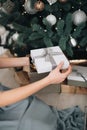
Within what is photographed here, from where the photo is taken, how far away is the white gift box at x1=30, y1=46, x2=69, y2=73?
1.29 metres

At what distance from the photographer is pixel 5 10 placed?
6.40 feet

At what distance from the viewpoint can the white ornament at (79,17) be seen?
1.76 meters

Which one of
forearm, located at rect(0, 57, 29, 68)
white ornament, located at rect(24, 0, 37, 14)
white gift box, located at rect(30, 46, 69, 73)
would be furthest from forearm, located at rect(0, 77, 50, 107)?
white ornament, located at rect(24, 0, 37, 14)

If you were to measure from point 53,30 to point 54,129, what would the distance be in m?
0.81

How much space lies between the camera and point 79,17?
1763 millimetres

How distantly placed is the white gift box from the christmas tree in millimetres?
368

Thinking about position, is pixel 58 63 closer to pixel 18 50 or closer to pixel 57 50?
pixel 57 50

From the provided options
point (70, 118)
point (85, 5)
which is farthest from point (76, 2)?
point (70, 118)

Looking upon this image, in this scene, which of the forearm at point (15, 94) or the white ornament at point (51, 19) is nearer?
the forearm at point (15, 94)

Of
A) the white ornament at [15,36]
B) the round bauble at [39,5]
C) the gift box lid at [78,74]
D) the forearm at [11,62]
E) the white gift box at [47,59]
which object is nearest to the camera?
the white gift box at [47,59]

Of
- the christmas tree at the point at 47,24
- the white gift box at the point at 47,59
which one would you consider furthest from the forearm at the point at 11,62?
the christmas tree at the point at 47,24

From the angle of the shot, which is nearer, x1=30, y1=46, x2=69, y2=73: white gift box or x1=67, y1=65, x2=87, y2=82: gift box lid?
x1=30, y1=46, x2=69, y2=73: white gift box

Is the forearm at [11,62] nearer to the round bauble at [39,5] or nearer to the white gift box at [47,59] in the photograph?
the white gift box at [47,59]

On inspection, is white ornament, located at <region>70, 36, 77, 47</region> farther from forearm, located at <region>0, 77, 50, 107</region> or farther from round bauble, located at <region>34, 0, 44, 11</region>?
forearm, located at <region>0, 77, 50, 107</region>
